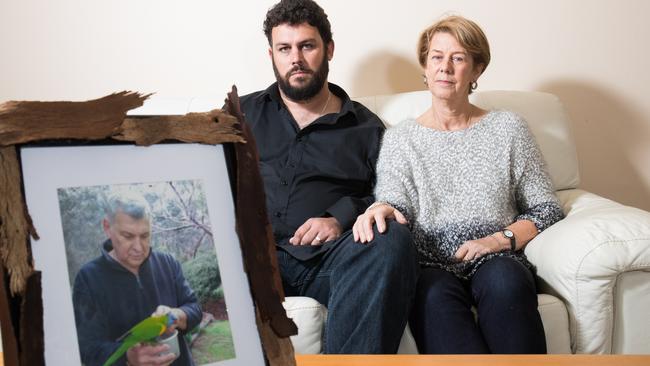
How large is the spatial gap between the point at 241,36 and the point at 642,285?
1517 mm

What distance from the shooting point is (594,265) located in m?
1.26

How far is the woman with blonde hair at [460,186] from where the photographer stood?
Result: 1.36 meters

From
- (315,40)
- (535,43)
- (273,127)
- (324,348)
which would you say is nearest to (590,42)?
(535,43)

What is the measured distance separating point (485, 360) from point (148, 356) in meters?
0.46

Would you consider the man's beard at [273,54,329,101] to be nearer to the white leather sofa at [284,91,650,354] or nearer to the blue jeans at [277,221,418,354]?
the blue jeans at [277,221,418,354]

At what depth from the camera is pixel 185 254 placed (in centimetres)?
59

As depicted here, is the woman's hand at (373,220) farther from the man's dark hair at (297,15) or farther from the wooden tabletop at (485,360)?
the man's dark hair at (297,15)

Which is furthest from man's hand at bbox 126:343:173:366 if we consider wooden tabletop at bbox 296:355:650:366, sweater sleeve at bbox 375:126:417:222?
sweater sleeve at bbox 375:126:417:222

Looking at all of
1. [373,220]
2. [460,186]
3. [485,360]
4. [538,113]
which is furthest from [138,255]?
[538,113]

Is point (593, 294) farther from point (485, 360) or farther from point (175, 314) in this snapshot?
point (175, 314)

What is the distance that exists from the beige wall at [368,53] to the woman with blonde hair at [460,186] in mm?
413

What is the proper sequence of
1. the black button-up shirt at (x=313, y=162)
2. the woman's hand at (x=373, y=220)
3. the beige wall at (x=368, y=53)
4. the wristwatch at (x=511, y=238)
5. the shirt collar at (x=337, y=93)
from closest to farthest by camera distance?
the woman's hand at (x=373, y=220)
the wristwatch at (x=511, y=238)
the black button-up shirt at (x=313, y=162)
the shirt collar at (x=337, y=93)
the beige wall at (x=368, y=53)

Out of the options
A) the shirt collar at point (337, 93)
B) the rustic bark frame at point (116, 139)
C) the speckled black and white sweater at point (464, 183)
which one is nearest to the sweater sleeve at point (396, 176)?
the speckled black and white sweater at point (464, 183)

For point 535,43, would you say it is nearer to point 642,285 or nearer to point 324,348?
point 642,285
